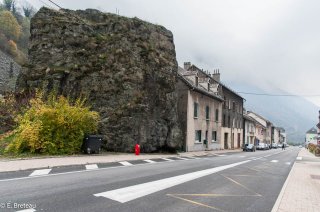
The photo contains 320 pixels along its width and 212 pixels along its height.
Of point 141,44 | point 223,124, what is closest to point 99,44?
point 141,44

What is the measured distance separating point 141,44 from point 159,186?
1813 centimetres

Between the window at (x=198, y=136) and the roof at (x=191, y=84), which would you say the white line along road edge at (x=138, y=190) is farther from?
the window at (x=198, y=136)

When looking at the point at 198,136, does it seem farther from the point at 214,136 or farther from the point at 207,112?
the point at 214,136

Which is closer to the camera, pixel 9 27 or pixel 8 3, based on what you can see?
pixel 9 27

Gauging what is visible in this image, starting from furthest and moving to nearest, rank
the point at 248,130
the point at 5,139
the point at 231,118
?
the point at 248,130, the point at 231,118, the point at 5,139

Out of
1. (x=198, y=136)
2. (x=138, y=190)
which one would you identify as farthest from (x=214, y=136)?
(x=138, y=190)

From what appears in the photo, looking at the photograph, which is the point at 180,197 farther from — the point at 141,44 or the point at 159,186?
the point at 141,44

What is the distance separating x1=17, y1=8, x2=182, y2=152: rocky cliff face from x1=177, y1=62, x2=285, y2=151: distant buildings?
270 inches

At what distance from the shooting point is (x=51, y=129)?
58.6ft

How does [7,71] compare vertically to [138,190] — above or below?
above

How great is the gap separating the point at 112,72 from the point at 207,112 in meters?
18.8

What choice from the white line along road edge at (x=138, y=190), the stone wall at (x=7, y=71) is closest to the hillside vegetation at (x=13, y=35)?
the stone wall at (x=7, y=71)

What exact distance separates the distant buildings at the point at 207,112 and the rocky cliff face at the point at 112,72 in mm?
6849

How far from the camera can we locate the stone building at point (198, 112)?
34188mm
